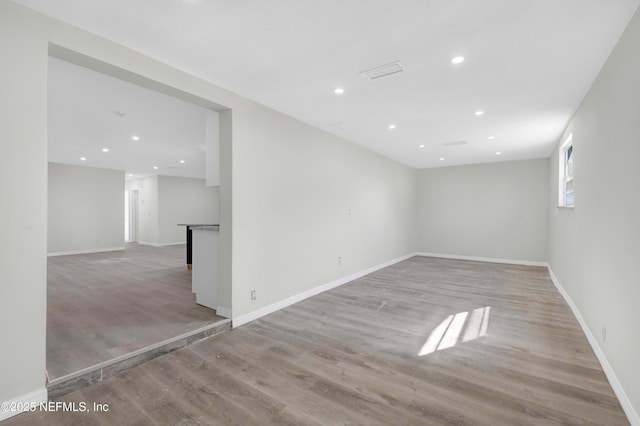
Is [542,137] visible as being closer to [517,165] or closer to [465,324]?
[517,165]

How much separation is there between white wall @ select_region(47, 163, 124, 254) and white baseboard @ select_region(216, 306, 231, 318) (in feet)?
25.1

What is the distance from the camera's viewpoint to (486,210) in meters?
7.75

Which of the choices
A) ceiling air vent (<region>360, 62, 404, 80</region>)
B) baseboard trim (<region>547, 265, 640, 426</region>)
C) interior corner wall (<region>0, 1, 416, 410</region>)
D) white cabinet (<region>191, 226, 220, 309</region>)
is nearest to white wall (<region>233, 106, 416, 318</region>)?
interior corner wall (<region>0, 1, 416, 410</region>)

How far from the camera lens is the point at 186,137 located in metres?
5.62

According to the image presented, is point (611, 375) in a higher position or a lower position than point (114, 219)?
lower

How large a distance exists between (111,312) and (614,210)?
502 centimetres

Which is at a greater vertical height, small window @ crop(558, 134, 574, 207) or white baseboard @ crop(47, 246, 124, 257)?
small window @ crop(558, 134, 574, 207)

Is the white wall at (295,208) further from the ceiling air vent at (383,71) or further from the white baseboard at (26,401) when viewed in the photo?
the white baseboard at (26,401)

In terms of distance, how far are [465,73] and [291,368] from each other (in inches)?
124

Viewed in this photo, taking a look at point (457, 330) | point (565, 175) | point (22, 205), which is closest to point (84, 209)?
point (22, 205)

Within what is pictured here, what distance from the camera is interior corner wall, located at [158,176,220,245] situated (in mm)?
10539

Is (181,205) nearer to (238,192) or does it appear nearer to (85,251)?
(85,251)

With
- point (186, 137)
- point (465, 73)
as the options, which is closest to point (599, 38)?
point (465, 73)

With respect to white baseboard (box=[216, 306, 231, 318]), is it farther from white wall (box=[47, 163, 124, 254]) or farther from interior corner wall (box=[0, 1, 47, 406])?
white wall (box=[47, 163, 124, 254])
